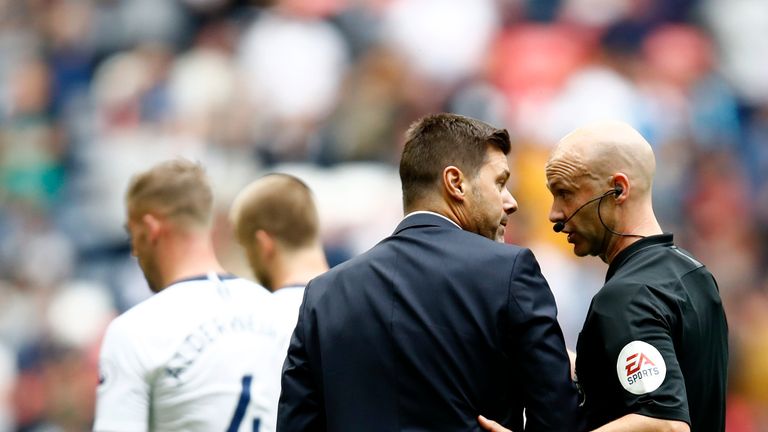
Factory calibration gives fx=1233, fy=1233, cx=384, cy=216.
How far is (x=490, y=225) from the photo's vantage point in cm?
353

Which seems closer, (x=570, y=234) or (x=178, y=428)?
(x=570, y=234)

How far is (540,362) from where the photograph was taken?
321 centimetres

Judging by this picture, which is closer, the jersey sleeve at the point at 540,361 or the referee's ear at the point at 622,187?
the jersey sleeve at the point at 540,361

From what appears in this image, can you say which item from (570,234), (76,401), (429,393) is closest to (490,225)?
(570,234)

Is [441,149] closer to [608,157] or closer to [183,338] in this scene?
[608,157]

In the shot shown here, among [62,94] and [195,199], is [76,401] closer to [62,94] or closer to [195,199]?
[62,94]

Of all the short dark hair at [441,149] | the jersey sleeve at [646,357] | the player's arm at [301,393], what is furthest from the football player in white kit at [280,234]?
the jersey sleeve at [646,357]

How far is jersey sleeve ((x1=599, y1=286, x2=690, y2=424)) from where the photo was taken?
10.4 feet

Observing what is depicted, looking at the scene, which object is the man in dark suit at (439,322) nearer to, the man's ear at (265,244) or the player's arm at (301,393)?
the player's arm at (301,393)

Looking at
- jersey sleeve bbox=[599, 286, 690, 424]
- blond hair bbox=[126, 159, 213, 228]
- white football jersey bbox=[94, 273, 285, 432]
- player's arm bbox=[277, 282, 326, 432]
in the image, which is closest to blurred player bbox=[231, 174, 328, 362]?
blond hair bbox=[126, 159, 213, 228]

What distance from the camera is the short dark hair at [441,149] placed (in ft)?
11.5

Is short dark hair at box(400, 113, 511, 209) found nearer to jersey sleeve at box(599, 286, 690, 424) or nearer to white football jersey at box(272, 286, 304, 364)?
jersey sleeve at box(599, 286, 690, 424)

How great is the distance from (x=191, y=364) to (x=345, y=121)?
232 inches

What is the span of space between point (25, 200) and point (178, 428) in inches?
269
